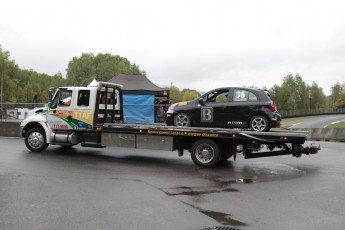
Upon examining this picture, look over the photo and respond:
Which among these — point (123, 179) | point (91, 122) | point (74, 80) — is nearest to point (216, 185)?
point (123, 179)

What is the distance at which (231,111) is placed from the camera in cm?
1130

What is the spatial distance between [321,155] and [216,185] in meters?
6.85

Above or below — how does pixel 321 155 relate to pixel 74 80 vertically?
below

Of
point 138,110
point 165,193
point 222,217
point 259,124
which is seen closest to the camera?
point 222,217

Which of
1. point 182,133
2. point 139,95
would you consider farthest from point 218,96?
point 139,95

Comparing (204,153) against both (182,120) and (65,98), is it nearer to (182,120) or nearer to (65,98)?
(182,120)

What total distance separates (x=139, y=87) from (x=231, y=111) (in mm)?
12109

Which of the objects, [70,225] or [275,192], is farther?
[275,192]

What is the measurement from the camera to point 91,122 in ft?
40.5

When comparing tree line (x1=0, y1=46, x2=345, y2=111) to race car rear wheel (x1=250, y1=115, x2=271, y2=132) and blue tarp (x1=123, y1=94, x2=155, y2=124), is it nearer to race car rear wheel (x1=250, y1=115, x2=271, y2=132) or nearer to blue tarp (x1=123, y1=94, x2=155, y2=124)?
blue tarp (x1=123, y1=94, x2=155, y2=124)

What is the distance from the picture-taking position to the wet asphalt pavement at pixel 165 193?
19.2 ft

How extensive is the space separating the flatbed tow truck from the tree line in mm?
71567

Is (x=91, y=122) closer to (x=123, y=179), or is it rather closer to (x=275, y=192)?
(x=123, y=179)

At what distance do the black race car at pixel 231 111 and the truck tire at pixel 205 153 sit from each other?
1001 mm
